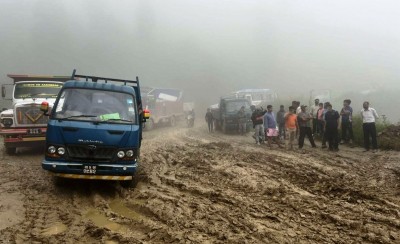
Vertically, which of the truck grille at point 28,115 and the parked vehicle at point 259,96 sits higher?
the parked vehicle at point 259,96

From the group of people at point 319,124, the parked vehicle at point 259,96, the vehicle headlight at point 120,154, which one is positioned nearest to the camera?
the vehicle headlight at point 120,154

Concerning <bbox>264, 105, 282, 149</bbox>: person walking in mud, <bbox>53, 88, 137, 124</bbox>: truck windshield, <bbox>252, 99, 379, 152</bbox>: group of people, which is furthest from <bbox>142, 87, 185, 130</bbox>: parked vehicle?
<bbox>53, 88, 137, 124</bbox>: truck windshield

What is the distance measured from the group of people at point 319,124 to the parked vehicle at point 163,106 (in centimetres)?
923

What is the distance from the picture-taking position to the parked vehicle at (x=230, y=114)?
63.5 ft

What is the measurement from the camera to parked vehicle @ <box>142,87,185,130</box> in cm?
2227

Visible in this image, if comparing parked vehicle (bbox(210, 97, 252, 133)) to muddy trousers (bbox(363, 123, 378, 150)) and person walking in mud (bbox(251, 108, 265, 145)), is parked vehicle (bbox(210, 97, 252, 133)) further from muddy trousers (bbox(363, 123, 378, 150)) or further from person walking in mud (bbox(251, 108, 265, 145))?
muddy trousers (bbox(363, 123, 378, 150))

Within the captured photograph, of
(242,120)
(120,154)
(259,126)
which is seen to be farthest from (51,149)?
A: (242,120)

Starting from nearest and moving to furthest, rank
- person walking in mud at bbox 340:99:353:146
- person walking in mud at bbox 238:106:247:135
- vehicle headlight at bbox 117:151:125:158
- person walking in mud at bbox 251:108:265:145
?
vehicle headlight at bbox 117:151:125:158 < person walking in mud at bbox 340:99:353:146 < person walking in mud at bbox 251:108:265:145 < person walking in mud at bbox 238:106:247:135

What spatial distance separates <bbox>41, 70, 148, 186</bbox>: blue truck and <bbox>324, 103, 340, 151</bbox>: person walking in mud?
753cm

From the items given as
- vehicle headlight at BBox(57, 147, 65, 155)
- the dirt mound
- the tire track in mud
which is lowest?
the tire track in mud

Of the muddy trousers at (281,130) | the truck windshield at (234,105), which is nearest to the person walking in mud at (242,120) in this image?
the truck windshield at (234,105)

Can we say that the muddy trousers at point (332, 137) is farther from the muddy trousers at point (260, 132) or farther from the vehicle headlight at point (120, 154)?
the vehicle headlight at point (120, 154)

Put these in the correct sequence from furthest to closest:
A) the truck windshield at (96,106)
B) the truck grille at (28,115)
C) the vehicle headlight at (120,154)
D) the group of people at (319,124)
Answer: the group of people at (319,124) < the truck grille at (28,115) < the truck windshield at (96,106) < the vehicle headlight at (120,154)

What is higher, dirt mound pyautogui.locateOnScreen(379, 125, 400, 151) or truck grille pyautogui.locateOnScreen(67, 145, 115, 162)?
truck grille pyautogui.locateOnScreen(67, 145, 115, 162)
